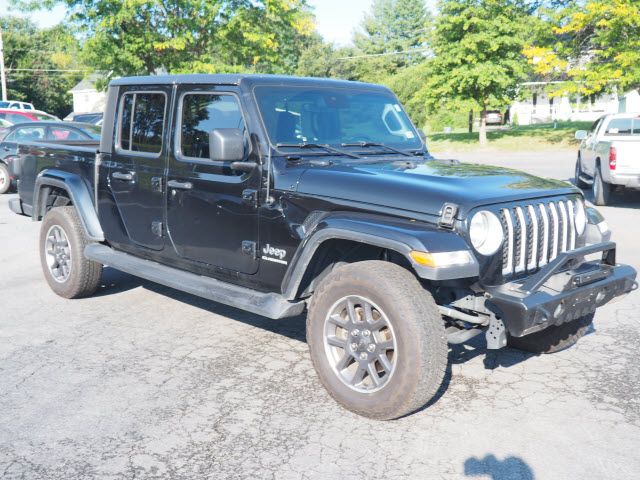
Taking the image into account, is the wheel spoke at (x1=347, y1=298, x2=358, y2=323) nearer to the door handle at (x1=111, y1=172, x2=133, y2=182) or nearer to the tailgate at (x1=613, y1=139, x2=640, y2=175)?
the door handle at (x1=111, y1=172, x2=133, y2=182)

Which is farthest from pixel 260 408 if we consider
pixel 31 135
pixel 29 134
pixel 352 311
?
pixel 29 134

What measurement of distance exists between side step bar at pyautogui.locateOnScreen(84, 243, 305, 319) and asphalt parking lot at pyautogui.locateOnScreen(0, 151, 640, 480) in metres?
0.48

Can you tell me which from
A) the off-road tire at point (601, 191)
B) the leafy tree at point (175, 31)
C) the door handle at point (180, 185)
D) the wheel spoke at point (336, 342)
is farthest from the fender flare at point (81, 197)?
the leafy tree at point (175, 31)

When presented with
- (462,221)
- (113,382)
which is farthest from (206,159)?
(462,221)

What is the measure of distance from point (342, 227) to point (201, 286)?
145 cm

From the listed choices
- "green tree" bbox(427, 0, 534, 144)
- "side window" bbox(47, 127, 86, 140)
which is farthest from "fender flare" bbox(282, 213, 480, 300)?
"green tree" bbox(427, 0, 534, 144)

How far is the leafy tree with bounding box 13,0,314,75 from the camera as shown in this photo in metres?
24.9

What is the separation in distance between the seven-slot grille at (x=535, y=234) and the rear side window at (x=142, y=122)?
2750mm

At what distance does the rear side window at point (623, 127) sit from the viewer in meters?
13.6

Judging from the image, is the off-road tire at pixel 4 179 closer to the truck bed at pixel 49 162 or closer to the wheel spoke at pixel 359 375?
the truck bed at pixel 49 162

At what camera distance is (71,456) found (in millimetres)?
3637

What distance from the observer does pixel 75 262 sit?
252 inches

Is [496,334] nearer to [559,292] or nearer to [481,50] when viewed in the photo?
[559,292]

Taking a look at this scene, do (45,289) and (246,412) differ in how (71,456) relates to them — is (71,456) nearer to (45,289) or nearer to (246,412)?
(246,412)
